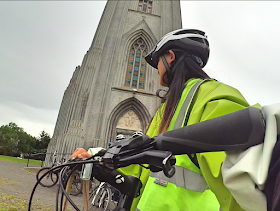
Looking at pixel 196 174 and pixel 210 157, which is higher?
pixel 210 157

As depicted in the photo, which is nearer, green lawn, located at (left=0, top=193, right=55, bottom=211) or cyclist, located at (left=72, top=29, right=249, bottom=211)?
cyclist, located at (left=72, top=29, right=249, bottom=211)

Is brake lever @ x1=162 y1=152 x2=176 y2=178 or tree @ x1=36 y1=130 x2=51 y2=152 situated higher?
brake lever @ x1=162 y1=152 x2=176 y2=178

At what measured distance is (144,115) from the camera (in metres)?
13.2

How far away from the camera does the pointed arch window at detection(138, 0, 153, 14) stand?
1687 cm

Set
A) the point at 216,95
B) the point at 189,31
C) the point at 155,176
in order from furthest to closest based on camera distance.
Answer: the point at 189,31 < the point at 155,176 < the point at 216,95

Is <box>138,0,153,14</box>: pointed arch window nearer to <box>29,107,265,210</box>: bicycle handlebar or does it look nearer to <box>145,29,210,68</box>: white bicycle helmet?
<box>145,29,210,68</box>: white bicycle helmet

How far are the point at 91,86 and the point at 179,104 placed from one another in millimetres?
12042

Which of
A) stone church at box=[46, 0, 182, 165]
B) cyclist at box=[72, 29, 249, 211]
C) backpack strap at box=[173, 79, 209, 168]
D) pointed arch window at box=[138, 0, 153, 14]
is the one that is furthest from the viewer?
pointed arch window at box=[138, 0, 153, 14]

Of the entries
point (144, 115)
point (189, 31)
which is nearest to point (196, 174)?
point (189, 31)

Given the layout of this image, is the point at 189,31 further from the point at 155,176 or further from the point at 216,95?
the point at 155,176

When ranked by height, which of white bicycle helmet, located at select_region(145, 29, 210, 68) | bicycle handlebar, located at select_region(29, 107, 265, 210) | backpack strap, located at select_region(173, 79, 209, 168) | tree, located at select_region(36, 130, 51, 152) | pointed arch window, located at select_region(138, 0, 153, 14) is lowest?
tree, located at select_region(36, 130, 51, 152)

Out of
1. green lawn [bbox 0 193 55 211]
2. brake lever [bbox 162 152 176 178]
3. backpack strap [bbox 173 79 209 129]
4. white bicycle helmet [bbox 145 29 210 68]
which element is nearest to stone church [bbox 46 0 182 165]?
green lawn [bbox 0 193 55 211]

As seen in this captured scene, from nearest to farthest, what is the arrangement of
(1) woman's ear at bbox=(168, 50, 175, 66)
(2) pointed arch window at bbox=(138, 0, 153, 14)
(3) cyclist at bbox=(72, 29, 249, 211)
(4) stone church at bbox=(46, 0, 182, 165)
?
(3) cyclist at bbox=(72, 29, 249, 211) → (1) woman's ear at bbox=(168, 50, 175, 66) → (4) stone church at bbox=(46, 0, 182, 165) → (2) pointed arch window at bbox=(138, 0, 153, 14)

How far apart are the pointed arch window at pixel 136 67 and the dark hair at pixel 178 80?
41.2ft
